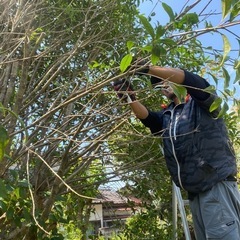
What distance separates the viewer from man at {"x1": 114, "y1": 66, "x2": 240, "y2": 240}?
1.66m

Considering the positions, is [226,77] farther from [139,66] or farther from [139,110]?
[139,110]

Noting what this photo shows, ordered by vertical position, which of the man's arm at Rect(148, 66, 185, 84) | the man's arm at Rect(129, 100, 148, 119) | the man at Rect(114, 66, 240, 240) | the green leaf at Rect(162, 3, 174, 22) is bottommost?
the man at Rect(114, 66, 240, 240)

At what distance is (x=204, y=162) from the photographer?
5.82 ft

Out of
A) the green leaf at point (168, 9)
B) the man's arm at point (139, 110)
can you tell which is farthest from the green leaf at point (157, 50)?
the man's arm at point (139, 110)

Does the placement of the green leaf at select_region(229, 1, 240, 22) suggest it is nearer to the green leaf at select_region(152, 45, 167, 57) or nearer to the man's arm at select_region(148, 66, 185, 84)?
the green leaf at select_region(152, 45, 167, 57)

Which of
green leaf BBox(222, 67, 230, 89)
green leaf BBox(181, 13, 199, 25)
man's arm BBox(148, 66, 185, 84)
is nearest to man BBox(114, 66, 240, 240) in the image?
man's arm BBox(148, 66, 185, 84)

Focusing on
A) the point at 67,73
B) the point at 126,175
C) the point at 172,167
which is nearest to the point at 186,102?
the point at 172,167

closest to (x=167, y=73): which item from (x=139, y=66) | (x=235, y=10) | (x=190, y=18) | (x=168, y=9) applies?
(x=139, y=66)

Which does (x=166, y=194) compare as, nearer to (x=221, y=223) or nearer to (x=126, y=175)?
(x=126, y=175)

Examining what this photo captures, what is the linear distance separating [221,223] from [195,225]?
10.0 inches

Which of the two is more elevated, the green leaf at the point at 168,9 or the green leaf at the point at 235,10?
the green leaf at the point at 168,9

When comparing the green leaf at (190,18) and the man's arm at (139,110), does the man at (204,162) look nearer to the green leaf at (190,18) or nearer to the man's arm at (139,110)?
the man's arm at (139,110)

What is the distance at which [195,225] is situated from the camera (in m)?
1.89

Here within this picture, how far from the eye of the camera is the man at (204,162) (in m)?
1.66
